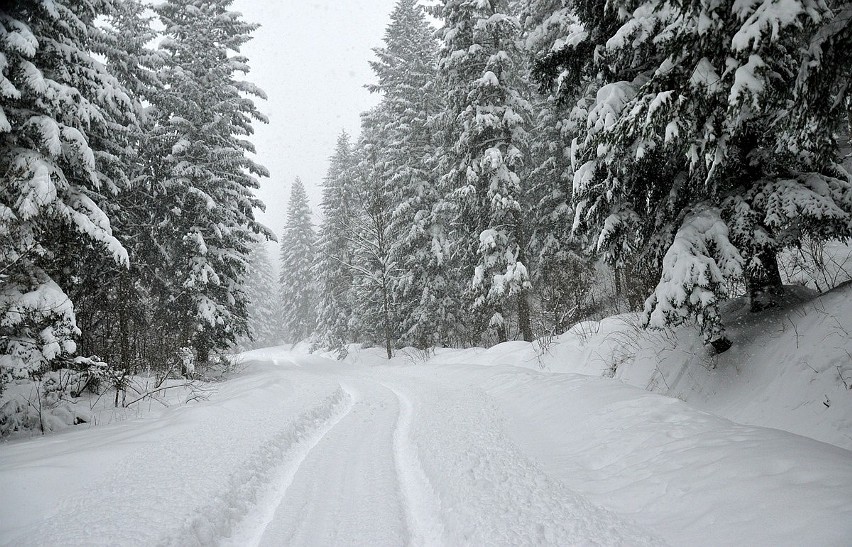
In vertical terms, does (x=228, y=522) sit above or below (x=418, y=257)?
below

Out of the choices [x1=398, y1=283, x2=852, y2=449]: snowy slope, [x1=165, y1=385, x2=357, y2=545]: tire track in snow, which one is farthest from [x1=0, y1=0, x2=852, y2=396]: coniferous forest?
[x1=165, y1=385, x2=357, y2=545]: tire track in snow

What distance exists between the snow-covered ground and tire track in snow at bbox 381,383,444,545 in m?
0.03

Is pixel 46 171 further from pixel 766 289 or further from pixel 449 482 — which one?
pixel 766 289

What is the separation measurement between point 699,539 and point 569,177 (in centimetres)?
1489

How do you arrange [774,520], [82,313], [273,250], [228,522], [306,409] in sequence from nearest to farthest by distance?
[774,520] → [228,522] → [306,409] → [82,313] → [273,250]

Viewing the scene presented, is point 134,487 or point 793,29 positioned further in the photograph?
point 134,487

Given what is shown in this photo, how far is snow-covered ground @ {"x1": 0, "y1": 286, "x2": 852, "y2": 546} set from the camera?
2.94 m

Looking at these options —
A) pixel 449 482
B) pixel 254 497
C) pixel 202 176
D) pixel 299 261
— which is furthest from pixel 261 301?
pixel 449 482

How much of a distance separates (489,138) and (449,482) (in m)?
13.6

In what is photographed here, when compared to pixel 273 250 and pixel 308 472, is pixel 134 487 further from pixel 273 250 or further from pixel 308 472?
pixel 273 250

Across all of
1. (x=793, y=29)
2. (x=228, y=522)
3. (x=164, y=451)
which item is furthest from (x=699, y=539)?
(x=164, y=451)

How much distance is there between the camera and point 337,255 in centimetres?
2909

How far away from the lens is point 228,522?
11.5 ft

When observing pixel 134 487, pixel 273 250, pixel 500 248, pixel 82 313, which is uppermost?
pixel 273 250
